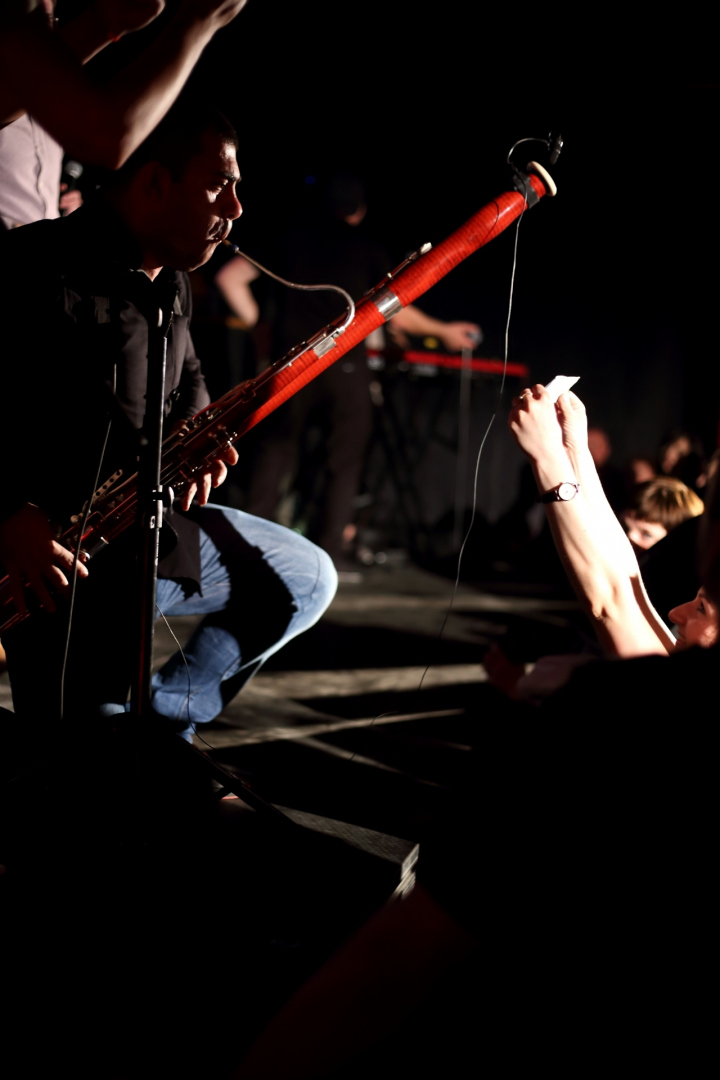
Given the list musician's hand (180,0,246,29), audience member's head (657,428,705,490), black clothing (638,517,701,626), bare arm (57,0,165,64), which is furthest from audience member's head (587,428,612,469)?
musician's hand (180,0,246,29)

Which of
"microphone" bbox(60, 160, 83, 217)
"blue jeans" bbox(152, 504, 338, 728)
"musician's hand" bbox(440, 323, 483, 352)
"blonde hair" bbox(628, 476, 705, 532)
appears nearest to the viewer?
"blue jeans" bbox(152, 504, 338, 728)

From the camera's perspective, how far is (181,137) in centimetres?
186

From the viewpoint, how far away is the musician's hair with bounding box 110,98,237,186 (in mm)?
1852

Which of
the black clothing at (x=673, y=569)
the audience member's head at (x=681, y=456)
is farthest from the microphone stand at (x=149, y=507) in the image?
the audience member's head at (x=681, y=456)

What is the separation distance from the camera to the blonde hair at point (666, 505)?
10.1 feet

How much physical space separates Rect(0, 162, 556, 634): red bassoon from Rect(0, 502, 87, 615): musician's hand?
8.1 inches

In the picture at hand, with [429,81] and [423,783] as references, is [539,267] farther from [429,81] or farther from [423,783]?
[423,783]

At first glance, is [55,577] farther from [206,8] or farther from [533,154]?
[533,154]

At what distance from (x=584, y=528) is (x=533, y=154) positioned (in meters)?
5.69

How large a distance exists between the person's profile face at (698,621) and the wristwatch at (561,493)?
0.96 ft

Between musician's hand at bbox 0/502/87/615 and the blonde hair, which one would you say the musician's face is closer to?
musician's hand at bbox 0/502/87/615

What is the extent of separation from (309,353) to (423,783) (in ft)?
4.15

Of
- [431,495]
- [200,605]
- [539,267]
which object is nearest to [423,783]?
[200,605]

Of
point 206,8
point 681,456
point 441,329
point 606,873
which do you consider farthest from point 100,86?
point 681,456
